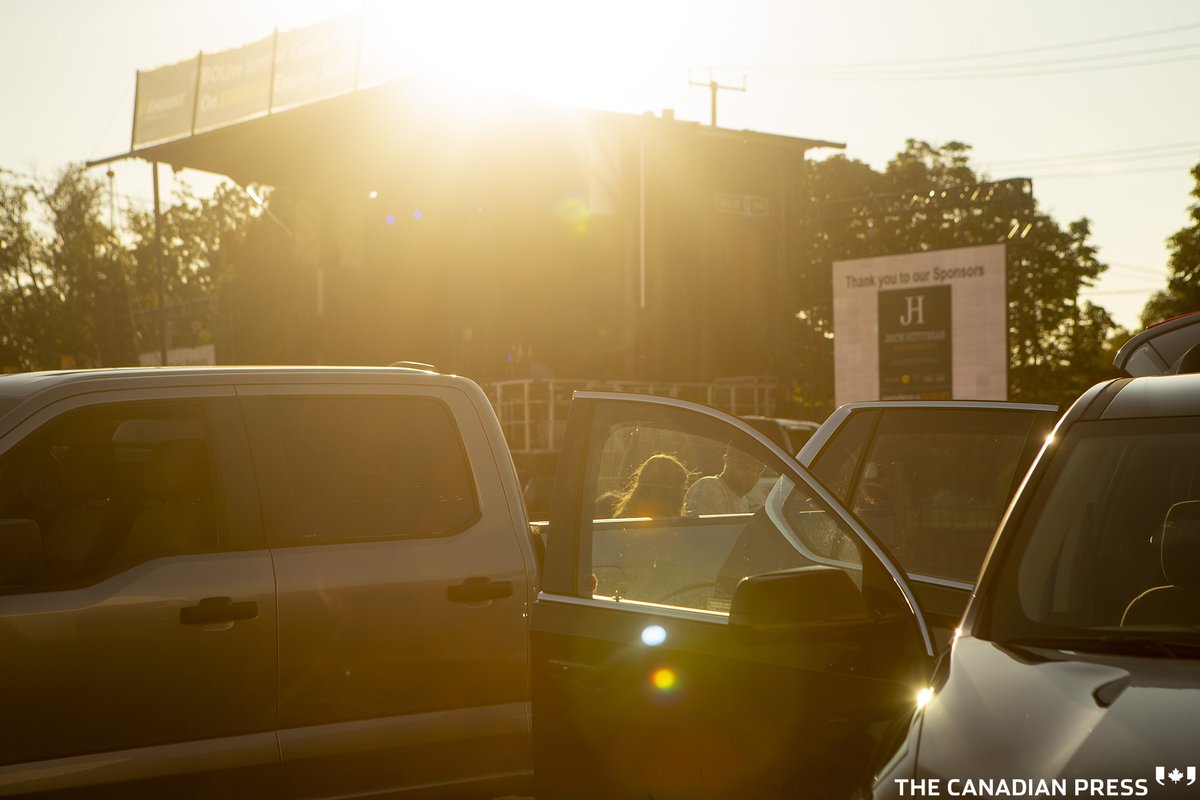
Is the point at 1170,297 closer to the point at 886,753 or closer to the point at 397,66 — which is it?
the point at 397,66

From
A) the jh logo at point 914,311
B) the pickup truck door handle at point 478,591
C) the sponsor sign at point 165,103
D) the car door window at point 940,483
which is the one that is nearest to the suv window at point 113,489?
the pickup truck door handle at point 478,591

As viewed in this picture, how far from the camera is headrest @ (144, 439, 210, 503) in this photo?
4992 mm

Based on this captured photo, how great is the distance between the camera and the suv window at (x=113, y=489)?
4781 mm

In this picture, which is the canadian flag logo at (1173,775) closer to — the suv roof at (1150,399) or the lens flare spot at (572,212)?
the suv roof at (1150,399)

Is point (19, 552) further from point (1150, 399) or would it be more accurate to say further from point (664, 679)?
point (1150, 399)

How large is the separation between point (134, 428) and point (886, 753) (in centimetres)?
334

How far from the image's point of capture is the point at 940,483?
541cm

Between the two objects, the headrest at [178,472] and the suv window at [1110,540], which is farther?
the headrest at [178,472]

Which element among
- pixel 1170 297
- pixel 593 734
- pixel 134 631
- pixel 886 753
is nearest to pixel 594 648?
pixel 593 734

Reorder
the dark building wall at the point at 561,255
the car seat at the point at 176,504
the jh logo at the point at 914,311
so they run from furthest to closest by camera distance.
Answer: the dark building wall at the point at 561,255 → the jh logo at the point at 914,311 → the car seat at the point at 176,504

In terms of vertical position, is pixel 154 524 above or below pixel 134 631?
above

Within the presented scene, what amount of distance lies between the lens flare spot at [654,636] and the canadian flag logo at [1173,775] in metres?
1.65

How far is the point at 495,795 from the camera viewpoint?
17.2 feet

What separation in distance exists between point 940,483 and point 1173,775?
125 inches
